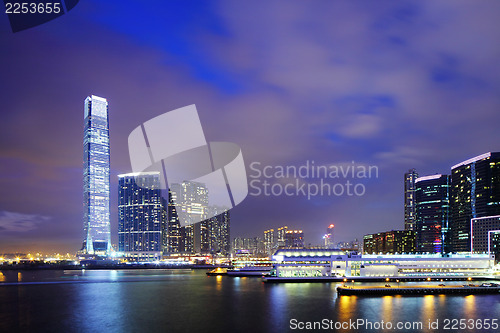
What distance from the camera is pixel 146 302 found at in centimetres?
5747

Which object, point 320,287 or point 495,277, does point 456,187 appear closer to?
point 495,277

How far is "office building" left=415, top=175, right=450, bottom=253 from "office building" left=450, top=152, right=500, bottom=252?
5.29 meters

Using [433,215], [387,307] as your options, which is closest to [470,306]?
[387,307]

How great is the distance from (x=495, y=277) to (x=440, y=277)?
1090 cm

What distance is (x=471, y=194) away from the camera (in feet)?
475

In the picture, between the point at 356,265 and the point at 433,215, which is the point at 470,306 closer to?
the point at 356,265

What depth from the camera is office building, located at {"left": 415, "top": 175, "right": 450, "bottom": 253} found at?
170 meters

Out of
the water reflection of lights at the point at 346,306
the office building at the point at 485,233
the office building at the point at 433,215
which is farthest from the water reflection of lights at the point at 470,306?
the office building at the point at 433,215

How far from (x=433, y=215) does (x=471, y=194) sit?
2989 cm

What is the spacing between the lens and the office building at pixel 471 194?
Result: 136 meters

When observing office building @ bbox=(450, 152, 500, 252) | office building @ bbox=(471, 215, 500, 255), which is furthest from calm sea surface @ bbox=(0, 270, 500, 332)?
office building @ bbox=(450, 152, 500, 252)

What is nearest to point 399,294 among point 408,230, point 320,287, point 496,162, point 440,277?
point 320,287

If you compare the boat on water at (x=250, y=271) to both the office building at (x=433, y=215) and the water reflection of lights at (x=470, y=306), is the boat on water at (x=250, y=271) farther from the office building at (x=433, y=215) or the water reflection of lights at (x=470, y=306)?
the office building at (x=433, y=215)

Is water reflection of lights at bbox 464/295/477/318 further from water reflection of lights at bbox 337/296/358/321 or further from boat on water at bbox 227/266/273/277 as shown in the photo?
boat on water at bbox 227/266/273/277
